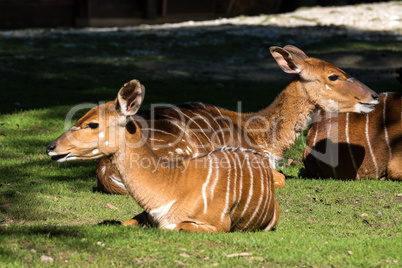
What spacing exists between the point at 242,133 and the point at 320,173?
1220 millimetres

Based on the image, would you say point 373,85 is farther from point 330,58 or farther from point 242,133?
point 242,133

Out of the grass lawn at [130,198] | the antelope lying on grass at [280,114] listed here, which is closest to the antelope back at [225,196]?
the grass lawn at [130,198]

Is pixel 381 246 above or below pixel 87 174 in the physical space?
above

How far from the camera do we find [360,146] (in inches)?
313

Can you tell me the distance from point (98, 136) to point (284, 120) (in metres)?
2.97

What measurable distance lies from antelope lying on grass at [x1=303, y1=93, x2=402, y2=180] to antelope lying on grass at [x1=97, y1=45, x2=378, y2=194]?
2.01 feet

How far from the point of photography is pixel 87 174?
8023 millimetres

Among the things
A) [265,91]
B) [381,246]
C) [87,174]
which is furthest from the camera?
[265,91]

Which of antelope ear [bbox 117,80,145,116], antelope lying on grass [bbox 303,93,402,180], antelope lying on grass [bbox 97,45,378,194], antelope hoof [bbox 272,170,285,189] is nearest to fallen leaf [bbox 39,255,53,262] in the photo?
antelope ear [bbox 117,80,145,116]

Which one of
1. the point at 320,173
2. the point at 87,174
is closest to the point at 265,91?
the point at 320,173

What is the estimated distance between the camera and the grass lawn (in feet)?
15.4

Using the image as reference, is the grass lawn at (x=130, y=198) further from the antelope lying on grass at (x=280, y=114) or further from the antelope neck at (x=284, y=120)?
the antelope lying on grass at (x=280, y=114)

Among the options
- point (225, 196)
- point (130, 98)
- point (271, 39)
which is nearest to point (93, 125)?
point (130, 98)

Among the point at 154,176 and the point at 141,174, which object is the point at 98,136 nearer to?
the point at 141,174
